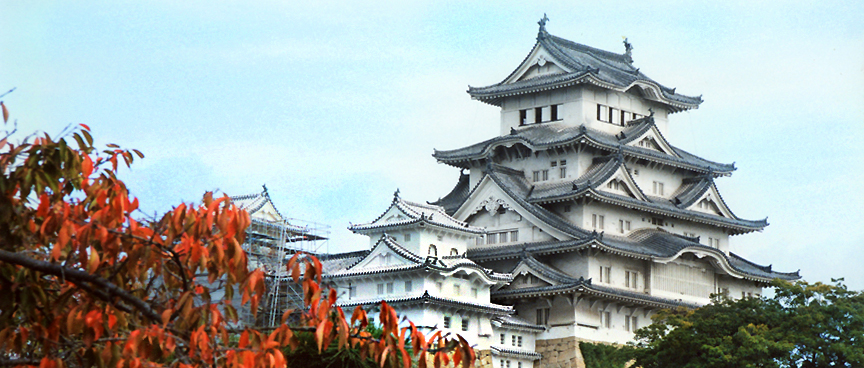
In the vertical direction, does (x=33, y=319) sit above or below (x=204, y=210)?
below

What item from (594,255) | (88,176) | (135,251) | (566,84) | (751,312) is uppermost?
(566,84)

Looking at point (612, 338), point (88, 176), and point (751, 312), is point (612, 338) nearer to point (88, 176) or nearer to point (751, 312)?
point (751, 312)

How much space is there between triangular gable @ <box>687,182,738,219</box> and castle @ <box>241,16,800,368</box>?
104 mm

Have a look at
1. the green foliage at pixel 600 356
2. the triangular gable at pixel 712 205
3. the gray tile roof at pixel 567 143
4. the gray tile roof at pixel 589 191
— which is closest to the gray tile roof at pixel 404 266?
the green foliage at pixel 600 356

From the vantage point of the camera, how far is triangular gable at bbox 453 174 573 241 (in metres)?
62.3

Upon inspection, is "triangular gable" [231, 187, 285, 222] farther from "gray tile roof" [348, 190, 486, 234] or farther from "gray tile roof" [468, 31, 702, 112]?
"gray tile roof" [468, 31, 702, 112]

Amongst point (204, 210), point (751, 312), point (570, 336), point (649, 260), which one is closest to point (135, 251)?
point (204, 210)

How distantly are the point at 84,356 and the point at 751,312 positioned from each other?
4061 cm

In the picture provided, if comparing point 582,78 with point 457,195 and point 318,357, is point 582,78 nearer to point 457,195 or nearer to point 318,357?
point 457,195

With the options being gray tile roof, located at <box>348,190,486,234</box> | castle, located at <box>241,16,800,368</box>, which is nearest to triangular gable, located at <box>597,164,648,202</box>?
castle, located at <box>241,16,800,368</box>

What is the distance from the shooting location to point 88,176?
14.7 meters

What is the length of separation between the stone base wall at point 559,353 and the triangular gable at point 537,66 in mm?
15003

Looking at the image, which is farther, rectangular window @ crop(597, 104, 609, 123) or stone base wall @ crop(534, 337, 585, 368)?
rectangular window @ crop(597, 104, 609, 123)

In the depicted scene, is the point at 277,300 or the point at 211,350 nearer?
the point at 211,350
